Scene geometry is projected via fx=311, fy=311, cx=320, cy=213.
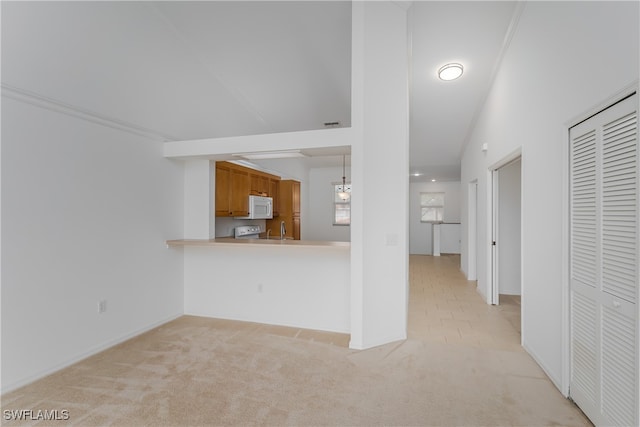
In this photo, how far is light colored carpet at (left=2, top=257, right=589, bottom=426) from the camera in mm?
2055

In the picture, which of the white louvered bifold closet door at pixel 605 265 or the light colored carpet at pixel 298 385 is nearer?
the white louvered bifold closet door at pixel 605 265

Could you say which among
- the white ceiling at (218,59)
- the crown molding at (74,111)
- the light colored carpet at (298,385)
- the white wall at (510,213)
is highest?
the white ceiling at (218,59)

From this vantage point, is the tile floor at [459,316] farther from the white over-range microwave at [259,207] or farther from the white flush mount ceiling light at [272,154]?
the white over-range microwave at [259,207]

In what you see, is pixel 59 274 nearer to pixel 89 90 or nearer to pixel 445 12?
pixel 89 90

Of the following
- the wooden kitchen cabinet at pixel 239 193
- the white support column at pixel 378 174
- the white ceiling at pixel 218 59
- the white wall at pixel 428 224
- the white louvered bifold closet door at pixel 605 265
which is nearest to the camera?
the white louvered bifold closet door at pixel 605 265

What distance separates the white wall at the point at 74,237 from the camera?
2.36m

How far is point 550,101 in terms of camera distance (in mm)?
2471

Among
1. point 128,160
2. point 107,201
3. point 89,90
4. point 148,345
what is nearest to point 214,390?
point 148,345

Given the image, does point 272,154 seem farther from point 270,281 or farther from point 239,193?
point 239,193

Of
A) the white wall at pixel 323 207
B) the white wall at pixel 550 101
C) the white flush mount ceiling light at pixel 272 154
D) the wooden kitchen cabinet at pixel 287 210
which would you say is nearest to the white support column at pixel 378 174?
the white flush mount ceiling light at pixel 272 154

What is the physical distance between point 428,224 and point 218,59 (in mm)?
8206

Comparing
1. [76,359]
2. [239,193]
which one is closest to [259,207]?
[239,193]

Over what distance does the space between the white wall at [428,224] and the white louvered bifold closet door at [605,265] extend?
8.11 m

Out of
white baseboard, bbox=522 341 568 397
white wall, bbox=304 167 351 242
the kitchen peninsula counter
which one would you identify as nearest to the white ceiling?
the kitchen peninsula counter
